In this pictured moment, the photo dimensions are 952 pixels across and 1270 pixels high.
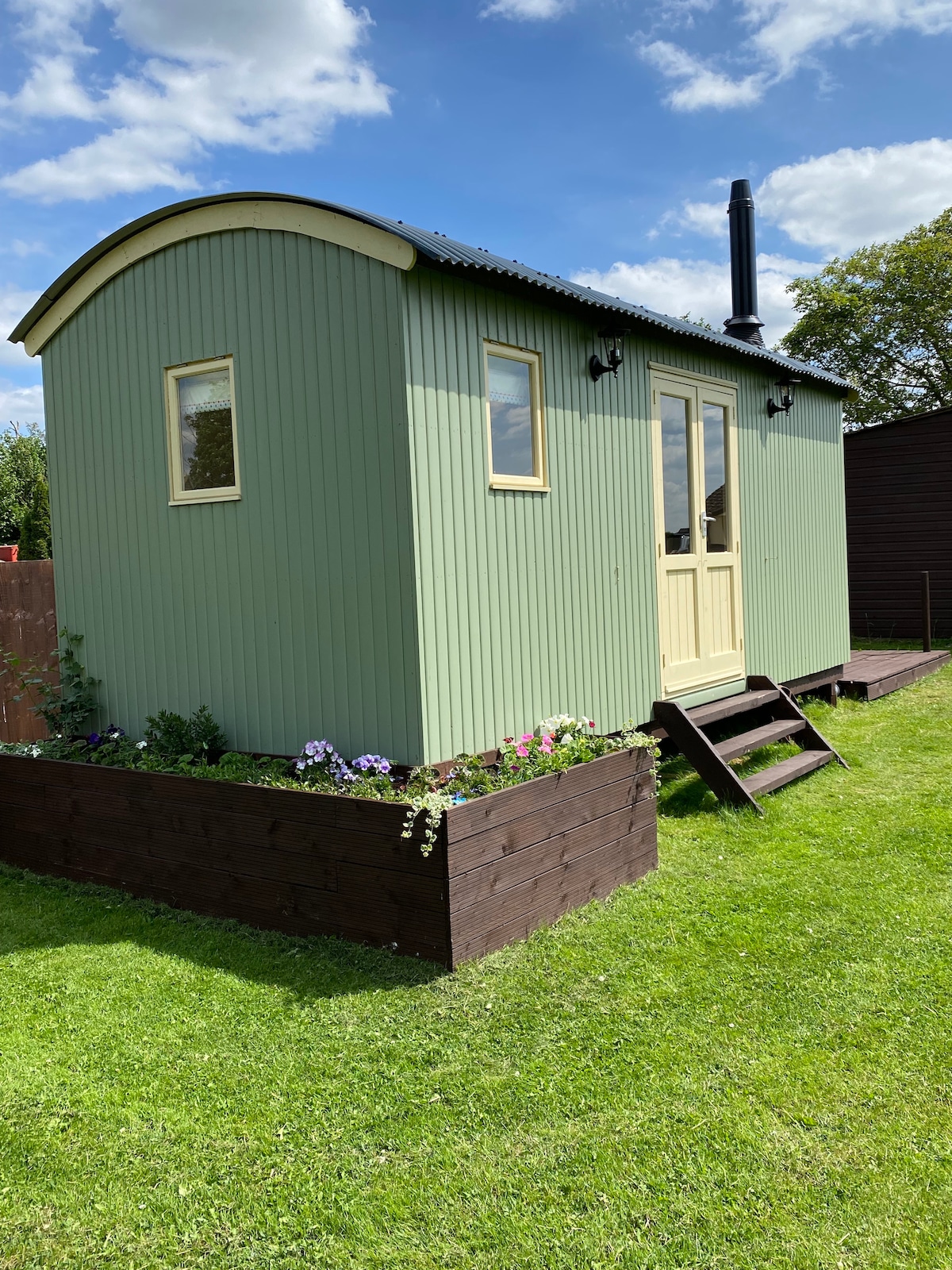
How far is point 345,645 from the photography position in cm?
474

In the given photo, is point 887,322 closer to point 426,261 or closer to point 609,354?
point 609,354

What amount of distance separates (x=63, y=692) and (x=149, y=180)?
12.4 feet

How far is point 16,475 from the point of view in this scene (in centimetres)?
2819

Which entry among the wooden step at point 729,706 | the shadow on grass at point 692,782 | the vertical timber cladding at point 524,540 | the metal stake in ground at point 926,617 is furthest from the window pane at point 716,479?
the metal stake in ground at point 926,617

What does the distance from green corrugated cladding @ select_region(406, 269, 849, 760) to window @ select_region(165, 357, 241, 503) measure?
1.28 m

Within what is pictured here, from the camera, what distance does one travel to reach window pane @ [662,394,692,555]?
654 cm

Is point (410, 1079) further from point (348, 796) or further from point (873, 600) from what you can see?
point (873, 600)

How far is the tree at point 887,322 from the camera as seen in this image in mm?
25328

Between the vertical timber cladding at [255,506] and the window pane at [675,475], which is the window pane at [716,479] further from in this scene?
the vertical timber cladding at [255,506]

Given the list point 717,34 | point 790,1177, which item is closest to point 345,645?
point 790,1177

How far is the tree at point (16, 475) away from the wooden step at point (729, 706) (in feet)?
78.5

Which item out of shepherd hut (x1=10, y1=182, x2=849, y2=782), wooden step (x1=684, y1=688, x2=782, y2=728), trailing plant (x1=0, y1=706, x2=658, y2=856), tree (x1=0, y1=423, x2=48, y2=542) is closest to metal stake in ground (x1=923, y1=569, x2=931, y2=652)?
wooden step (x1=684, y1=688, x2=782, y2=728)

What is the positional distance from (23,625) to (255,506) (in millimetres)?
3807

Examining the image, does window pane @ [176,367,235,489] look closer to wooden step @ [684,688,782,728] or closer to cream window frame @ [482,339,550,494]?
cream window frame @ [482,339,550,494]
